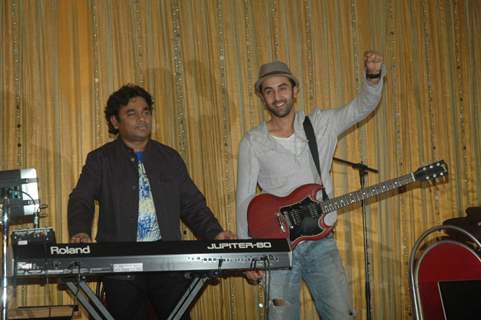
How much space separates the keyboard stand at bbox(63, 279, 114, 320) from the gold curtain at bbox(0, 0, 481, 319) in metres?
1.60

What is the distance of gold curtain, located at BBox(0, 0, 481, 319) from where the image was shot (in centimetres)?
463

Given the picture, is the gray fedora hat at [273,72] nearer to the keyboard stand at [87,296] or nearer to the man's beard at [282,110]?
the man's beard at [282,110]

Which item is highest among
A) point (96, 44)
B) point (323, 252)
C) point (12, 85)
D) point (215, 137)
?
point (96, 44)

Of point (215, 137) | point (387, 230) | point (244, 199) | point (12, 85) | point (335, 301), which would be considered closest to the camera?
point (335, 301)

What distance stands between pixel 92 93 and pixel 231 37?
109 centimetres

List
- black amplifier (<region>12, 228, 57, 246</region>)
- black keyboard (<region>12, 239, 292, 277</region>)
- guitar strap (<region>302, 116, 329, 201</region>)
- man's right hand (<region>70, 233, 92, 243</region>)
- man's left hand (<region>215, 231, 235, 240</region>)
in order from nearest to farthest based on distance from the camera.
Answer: black keyboard (<region>12, 239, 292, 277</region>) < black amplifier (<region>12, 228, 57, 246</region>) < man's right hand (<region>70, 233, 92, 243</region>) < man's left hand (<region>215, 231, 235, 240</region>) < guitar strap (<region>302, 116, 329, 201</region>)

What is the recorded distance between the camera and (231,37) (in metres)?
5.00

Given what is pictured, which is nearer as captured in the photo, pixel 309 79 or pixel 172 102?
pixel 172 102

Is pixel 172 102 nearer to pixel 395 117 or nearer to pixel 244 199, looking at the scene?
pixel 244 199

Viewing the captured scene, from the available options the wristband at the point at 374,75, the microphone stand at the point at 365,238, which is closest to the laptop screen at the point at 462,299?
the wristband at the point at 374,75

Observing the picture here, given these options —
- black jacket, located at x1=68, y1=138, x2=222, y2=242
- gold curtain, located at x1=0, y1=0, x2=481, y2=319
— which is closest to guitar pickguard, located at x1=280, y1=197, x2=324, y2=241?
black jacket, located at x1=68, y1=138, x2=222, y2=242

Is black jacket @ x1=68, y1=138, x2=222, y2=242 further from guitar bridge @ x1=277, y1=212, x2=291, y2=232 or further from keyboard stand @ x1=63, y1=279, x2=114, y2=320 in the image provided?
keyboard stand @ x1=63, y1=279, x2=114, y2=320

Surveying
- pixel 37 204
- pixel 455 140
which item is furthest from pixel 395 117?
pixel 37 204

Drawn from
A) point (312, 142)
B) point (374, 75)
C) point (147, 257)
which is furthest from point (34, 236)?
point (374, 75)
